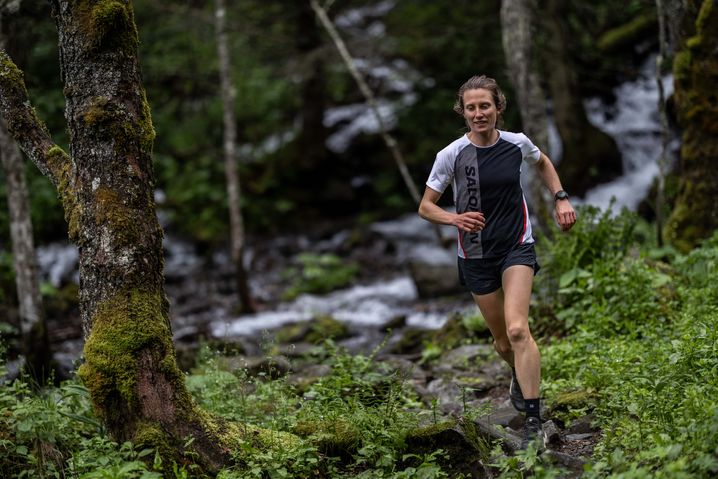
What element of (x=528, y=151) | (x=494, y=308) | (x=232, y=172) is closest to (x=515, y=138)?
(x=528, y=151)

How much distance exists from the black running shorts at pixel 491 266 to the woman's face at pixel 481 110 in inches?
34.9

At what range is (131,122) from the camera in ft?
15.3

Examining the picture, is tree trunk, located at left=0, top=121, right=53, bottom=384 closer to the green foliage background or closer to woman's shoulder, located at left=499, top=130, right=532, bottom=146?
the green foliage background

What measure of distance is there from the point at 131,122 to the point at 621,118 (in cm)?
1611

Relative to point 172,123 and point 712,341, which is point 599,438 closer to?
point 712,341

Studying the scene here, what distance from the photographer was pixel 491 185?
16.5ft

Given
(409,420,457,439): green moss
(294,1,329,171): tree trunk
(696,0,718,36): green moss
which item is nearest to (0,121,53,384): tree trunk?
(409,420,457,439): green moss

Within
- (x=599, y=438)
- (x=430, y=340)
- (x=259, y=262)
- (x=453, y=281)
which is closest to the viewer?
(x=599, y=438)

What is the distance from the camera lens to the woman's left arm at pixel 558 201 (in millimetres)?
5031

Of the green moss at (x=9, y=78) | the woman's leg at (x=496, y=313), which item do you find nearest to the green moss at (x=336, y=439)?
the woman's leg at (x=496, y=313)

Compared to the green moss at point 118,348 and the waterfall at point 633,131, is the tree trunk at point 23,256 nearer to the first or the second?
the green moss at point 118,348

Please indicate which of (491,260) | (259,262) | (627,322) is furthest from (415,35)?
(491,260)

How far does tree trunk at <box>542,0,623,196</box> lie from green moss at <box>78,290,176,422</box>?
44.1ft

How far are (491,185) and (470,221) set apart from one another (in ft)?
1.23
